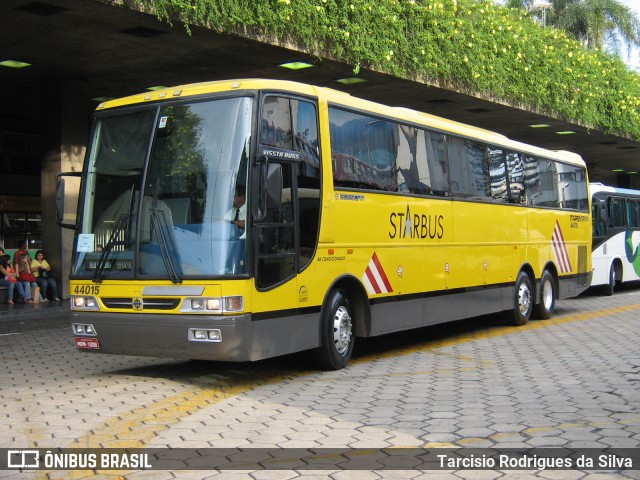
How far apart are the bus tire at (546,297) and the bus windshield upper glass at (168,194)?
30.3ft

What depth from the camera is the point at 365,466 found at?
18.4 ft

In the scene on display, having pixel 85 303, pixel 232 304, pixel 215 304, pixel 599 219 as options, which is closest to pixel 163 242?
pixel 215 304

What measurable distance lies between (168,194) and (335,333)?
8.46 feet

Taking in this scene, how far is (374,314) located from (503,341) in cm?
310

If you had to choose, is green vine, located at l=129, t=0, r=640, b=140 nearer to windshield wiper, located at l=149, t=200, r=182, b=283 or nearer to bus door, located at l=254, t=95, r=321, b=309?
bus door, located at l=254, t=95, r=321, b=309

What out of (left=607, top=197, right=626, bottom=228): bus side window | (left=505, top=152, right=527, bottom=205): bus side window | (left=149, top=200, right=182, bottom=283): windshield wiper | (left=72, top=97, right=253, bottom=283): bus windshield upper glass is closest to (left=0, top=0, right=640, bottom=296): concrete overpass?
(left=607, top=197, right=626, bottom=228): bus side window

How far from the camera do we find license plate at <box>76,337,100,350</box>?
9092 millimetres

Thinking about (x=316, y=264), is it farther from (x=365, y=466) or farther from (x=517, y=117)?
(x=517, y=117)

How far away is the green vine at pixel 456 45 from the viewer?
1541cm

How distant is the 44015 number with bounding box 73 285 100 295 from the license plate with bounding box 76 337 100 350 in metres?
0.49

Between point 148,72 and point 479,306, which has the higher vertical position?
point 148,72

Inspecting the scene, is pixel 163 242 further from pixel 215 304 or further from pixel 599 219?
pixel 599 219

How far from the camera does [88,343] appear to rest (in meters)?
9.16

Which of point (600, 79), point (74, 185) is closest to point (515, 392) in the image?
point (74, 185)
